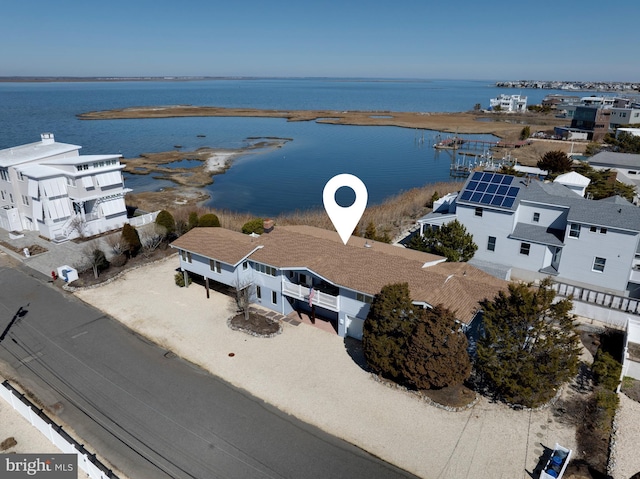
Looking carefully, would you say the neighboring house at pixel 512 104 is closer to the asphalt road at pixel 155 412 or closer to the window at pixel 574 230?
the window at pixel 574 230

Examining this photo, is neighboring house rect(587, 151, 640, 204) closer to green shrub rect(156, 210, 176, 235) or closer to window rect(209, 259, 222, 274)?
window rect(209, 259, 222, 274)

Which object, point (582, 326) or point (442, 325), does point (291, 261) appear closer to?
point (442, 325)

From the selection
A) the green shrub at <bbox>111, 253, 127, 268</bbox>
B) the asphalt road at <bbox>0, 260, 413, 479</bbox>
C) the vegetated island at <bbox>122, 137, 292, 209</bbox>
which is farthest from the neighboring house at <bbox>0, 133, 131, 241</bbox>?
the asphalt road at <bbox>0, 260, 413, 479</bbox>

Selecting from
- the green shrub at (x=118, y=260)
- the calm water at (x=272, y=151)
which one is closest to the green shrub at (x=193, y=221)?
the green shrub at (x=118, y=260)

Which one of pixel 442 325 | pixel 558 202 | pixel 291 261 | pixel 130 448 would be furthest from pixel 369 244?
pixel 130 448

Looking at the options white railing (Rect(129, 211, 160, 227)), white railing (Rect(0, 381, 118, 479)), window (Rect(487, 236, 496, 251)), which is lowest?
white railing (Rect(0, 381, 118, 479))

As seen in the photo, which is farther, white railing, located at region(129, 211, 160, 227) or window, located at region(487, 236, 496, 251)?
white railing, located at region(129, 211, 160, 227)
